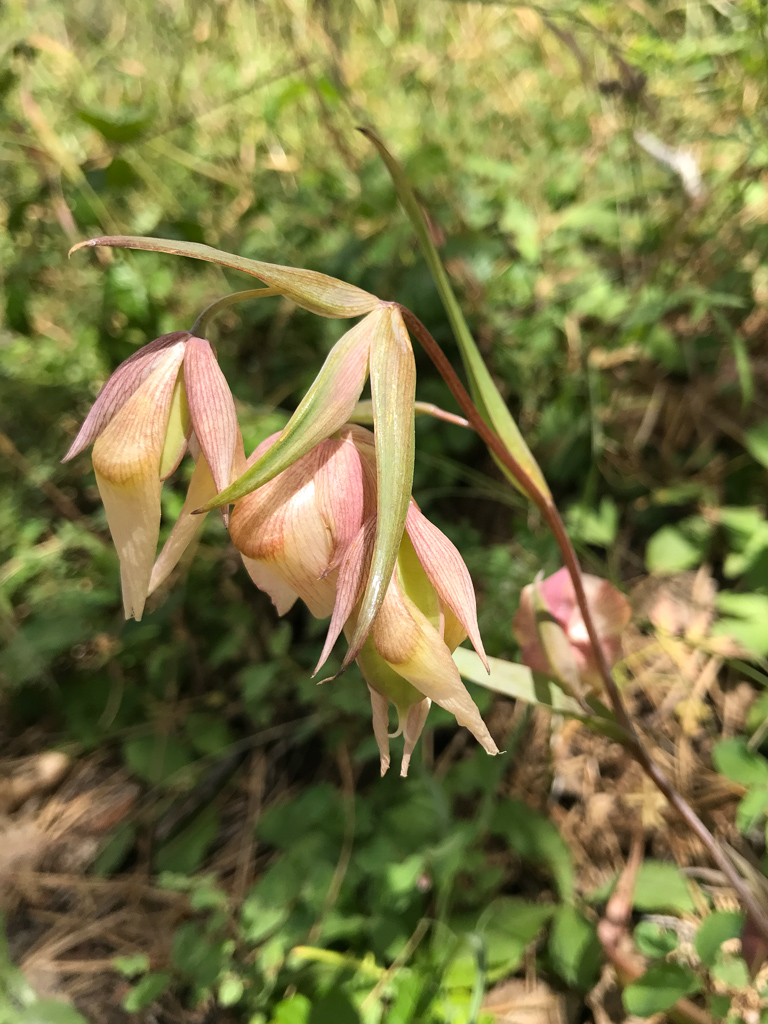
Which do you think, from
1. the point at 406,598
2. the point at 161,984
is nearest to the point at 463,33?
the point at 406,598

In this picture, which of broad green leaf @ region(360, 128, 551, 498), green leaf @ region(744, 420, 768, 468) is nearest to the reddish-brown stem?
broad green leaf @ region(360, 128, 551, 498)

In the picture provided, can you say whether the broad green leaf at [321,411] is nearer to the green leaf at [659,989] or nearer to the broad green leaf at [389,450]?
the broad green leaf at [389,450]

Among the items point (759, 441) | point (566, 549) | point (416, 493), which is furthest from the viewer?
point (416, 493)

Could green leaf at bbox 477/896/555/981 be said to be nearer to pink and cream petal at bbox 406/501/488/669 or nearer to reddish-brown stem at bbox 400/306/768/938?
reddish-brown stem at bbox 400/306/768/938

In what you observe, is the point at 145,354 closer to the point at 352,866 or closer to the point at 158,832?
the point at 352,866

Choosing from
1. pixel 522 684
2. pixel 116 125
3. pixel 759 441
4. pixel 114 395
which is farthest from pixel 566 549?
pixel 116 125

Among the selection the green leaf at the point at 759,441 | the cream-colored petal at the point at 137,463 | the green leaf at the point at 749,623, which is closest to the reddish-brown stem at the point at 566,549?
the cream-colored petal at the point at 137,463

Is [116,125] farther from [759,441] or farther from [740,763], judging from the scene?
[740,763]
